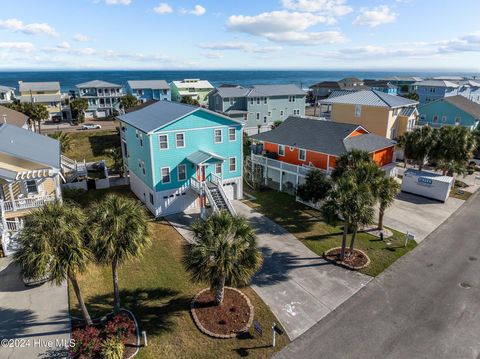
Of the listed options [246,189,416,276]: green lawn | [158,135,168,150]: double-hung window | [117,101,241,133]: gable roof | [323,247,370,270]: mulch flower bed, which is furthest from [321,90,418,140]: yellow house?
[158,135,168,150]: double-hung window

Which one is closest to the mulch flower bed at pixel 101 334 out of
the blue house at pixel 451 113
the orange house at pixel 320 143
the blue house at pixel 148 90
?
the orange house at pixel 320 143

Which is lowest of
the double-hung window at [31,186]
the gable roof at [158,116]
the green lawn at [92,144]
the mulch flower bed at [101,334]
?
the mulch flower bed at [101,334]

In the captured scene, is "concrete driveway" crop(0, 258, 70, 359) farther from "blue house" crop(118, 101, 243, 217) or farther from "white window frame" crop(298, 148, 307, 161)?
"white window frame" crop(298, 148, 307, 161)

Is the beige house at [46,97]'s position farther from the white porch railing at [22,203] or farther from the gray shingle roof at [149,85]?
the white porch railing at [22,203]

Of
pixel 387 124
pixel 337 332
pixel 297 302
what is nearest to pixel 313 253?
pixel 297 302

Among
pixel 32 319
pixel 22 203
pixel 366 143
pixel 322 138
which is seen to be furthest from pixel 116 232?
pixel 366 143

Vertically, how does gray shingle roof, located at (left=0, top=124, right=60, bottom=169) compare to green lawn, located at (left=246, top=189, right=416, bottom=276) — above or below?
above
